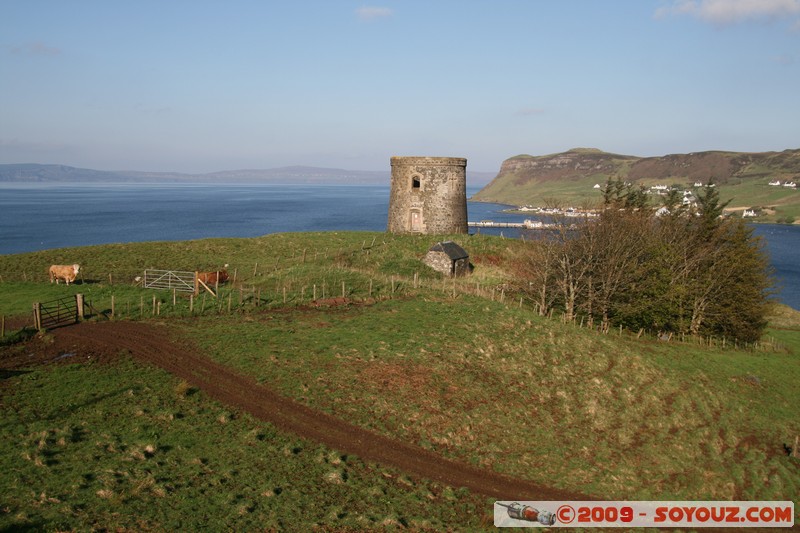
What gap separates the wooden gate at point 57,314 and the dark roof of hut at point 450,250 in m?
23.7

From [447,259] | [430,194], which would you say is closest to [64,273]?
[447,259]

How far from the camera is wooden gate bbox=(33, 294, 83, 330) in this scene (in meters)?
23.8

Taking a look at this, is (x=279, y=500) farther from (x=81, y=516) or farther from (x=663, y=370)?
(x=663, y=370)

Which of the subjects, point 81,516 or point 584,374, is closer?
point 81,516

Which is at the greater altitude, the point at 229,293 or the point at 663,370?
the point at 229,293

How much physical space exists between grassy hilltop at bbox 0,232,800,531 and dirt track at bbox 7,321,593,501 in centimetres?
46

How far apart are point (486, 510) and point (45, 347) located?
1762 centimetres

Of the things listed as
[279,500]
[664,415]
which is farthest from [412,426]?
[664,415]

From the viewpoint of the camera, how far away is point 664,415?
74.9 ft

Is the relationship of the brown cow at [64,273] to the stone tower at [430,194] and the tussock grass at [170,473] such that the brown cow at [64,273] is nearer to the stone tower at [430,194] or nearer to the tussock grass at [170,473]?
the tussock grass at [170,473]

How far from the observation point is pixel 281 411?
18594 mm

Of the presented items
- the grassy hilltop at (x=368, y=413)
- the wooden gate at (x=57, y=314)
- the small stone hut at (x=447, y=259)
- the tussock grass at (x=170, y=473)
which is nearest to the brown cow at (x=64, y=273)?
the grassy hilltop at (x=368, y=413)

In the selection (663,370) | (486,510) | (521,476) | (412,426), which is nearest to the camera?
(486,510)

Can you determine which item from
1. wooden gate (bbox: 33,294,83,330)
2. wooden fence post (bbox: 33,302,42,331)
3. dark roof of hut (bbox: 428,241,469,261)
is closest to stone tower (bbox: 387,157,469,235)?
dark roof of hut (bbox: 428,241,469,261)
